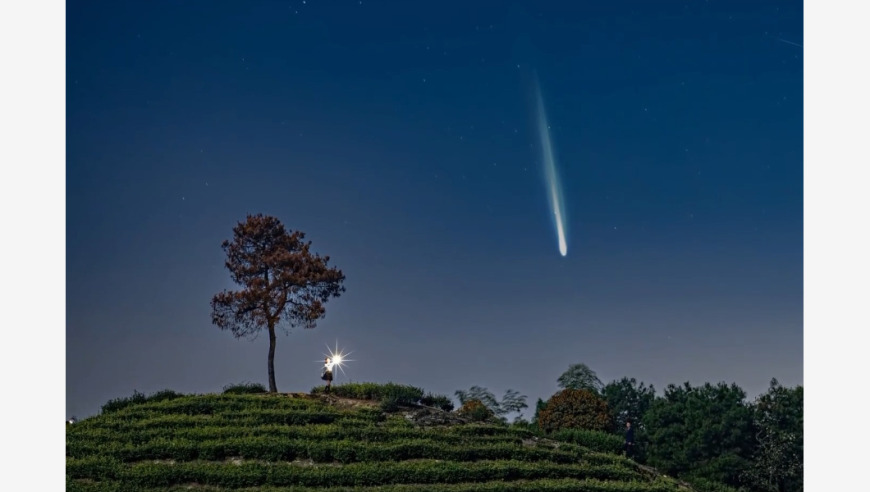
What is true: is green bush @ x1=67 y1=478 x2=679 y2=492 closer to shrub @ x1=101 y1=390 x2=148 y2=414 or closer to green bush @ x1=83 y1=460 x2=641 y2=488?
green bush @ x1=83 y1=460 x2=641 y2=488

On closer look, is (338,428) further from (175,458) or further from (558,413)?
(558,413)

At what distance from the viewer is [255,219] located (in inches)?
756

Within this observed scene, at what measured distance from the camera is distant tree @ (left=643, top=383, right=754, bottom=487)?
663 inches

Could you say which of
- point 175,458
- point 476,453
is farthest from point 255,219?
point 476,453

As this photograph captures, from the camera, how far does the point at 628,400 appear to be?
827 inches

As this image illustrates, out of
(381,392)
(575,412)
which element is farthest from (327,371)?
(575,412)

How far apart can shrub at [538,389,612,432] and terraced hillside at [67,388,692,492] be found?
9.15ft

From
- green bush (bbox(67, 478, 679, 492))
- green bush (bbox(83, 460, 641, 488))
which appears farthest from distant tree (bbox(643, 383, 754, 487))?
green bush (bbox(83, 460, 641, 488))

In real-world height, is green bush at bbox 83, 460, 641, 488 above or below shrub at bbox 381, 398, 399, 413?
below

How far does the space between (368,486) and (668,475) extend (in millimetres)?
7460

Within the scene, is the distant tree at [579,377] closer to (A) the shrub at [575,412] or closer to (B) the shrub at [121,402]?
(A) the shrub at [575,412]
